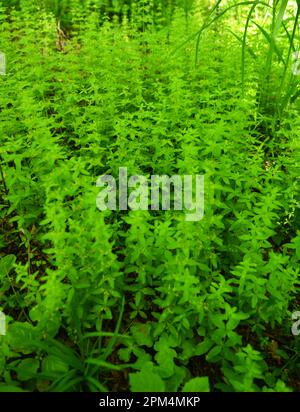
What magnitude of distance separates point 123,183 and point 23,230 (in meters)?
0.73

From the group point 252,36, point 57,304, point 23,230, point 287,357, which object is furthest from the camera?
point 252,36

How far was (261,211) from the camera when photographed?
234 centimetres

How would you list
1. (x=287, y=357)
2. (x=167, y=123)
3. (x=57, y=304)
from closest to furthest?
(x=57, y=304), (x=287, y=357), (x=167, y=123)

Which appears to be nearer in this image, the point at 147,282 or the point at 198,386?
the point at 198,386

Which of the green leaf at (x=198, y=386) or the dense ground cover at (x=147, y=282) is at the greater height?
the dense ground cover at (x=147, y=282)

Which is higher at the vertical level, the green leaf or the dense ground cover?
the dense ground cover

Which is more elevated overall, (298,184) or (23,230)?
(298,184)

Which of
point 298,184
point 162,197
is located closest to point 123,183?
point 162,197

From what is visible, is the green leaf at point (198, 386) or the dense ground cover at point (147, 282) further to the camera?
the dense ground cover at point (147, 282)

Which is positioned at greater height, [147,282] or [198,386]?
[147,282]

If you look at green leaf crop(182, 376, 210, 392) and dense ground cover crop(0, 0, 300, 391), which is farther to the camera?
dense ground cover crop(0, 0, 300, 391)
